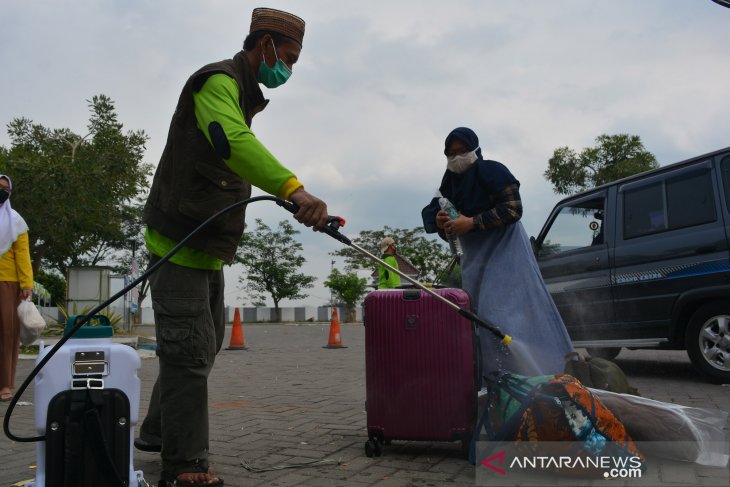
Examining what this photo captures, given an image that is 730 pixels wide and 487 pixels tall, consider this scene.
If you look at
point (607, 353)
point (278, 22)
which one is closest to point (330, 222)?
point (278, 22)

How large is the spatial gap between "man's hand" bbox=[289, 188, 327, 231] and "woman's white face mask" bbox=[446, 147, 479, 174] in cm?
164

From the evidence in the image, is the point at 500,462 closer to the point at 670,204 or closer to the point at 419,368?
the point at 419,368

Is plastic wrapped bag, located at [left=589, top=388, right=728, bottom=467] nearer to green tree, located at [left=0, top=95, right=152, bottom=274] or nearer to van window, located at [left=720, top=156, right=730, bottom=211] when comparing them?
van window, located at [left=720, top=156, right=730, bottom=211]

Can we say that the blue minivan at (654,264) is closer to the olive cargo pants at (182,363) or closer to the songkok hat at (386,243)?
the songkok hat at (386,243)

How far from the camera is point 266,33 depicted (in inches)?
128

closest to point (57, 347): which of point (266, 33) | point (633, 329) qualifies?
point (266, 33)

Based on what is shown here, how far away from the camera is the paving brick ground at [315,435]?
3.13m

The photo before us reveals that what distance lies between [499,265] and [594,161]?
3250 centimetres

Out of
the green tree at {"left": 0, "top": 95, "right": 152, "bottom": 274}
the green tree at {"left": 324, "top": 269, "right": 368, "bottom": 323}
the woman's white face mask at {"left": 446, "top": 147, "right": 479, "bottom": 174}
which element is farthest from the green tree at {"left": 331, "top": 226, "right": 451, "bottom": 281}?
the woman's white face mask at {"left": 446, "top": 147, "right": 479, "bottom": 174}

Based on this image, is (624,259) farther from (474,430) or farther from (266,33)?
(266,33)

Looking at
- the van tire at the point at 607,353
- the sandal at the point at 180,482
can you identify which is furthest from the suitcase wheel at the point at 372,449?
the van tire at the point at 607,353

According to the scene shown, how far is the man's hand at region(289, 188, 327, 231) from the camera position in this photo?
8.92ft

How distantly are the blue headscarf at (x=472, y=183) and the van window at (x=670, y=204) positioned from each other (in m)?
3.40

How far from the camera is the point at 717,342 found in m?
6.38
